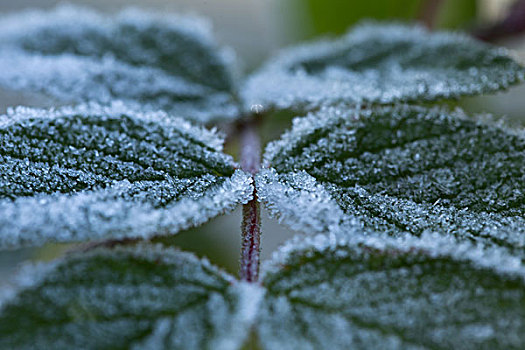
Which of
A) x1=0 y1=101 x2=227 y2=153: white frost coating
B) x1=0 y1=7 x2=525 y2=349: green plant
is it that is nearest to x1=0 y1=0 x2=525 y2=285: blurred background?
x1=0 y1=7 x2=525 y2=349: green plant

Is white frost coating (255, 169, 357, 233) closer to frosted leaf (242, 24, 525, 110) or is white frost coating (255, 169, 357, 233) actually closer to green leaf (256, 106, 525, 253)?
green leaf (256, 106, 525, 253)

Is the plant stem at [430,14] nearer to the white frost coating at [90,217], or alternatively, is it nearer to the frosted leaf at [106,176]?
the frosted leaf at [106,176]

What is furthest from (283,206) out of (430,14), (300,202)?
(430,14)

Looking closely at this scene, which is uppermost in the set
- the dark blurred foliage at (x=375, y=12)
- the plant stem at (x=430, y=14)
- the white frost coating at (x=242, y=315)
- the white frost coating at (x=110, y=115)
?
the dark blurred foliage at (x=375, y=12)

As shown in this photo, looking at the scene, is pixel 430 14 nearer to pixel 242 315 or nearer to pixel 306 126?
pixel 306 126

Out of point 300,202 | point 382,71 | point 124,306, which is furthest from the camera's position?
point 382,71

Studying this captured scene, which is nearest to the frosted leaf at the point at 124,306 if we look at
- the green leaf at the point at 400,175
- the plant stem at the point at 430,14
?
the green leaf at the point at 400,175

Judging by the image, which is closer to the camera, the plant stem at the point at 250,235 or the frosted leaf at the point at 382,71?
the plant stem at the point at 250,235

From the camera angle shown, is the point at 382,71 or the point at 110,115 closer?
the point at 110,115
